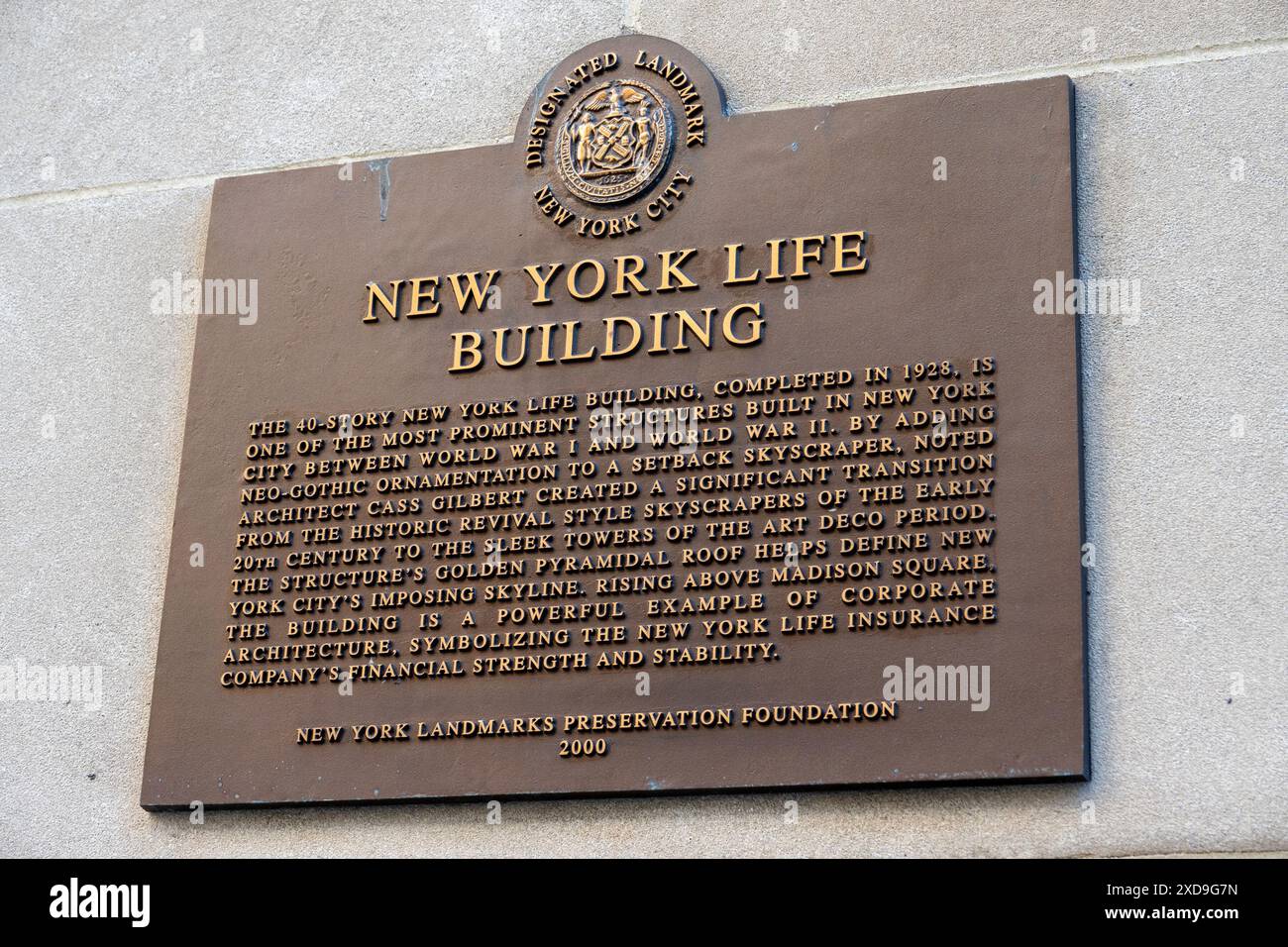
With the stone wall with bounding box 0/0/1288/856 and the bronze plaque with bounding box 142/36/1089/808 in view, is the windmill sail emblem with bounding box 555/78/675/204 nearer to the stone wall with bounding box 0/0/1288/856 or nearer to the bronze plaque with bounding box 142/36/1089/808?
the bronze plaque with bounding box 142/36/1089/808

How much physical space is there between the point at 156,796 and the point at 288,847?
50cm

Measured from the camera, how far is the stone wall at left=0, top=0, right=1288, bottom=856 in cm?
598

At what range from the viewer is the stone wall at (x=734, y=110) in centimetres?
598

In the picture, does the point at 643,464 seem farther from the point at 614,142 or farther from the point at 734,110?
the point at 734,110

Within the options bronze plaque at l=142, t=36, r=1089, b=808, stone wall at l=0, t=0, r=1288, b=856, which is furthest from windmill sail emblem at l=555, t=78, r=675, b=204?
stone wall at l=0, t=0, r=1288, b=856

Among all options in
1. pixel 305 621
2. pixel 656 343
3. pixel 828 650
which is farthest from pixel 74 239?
pixel 828 650

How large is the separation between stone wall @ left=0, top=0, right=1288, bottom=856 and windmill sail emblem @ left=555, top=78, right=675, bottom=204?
1.04 ft

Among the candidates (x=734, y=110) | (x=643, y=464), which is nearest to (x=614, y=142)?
(x=734, y=110)

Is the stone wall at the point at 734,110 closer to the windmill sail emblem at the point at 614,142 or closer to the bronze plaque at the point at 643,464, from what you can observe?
the bronze plaque at the point at 643,464

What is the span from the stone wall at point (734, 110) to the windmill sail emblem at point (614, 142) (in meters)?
0.32

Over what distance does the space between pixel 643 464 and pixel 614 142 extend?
1.23 meters

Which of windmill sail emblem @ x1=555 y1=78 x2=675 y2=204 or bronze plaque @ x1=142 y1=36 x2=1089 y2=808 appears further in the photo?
windmill sail emblem @ x1=555 y1=78 x2=675 y2=204

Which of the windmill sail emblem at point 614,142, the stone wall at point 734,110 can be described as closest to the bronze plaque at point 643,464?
the windmill sail emblem at point 614,142

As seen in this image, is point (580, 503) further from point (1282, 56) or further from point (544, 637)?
point (1282, 56)
